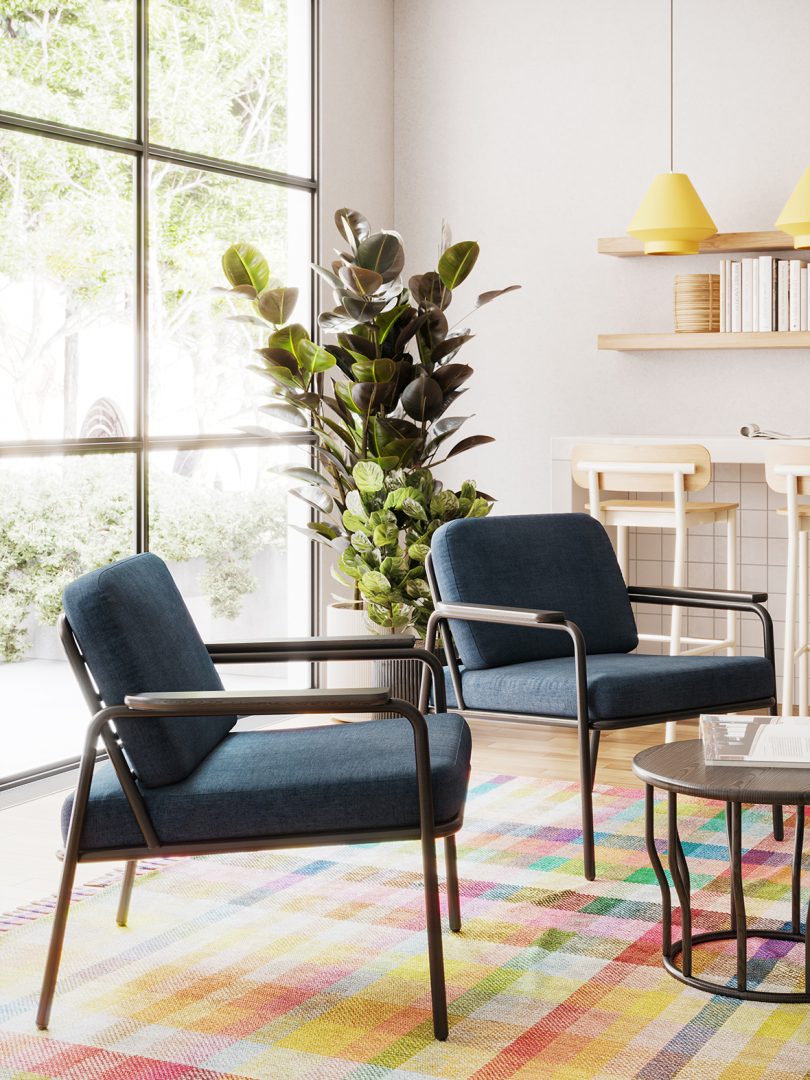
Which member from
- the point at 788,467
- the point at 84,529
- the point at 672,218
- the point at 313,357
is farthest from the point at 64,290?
the point at 788,467

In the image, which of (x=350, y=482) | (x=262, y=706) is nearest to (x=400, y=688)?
(x=350, y=482)

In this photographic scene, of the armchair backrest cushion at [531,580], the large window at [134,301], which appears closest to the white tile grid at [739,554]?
the large window at [134,301]

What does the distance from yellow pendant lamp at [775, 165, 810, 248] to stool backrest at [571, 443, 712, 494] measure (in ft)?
3.31

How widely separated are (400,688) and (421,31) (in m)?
3.08

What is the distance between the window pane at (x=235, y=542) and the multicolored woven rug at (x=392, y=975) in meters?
1.90

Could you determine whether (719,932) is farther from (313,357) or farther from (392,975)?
(313,357)

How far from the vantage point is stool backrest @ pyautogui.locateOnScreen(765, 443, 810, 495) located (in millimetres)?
4527

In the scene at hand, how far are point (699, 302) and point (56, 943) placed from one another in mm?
3974

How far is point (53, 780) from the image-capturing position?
14.8ft

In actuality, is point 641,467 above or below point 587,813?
above

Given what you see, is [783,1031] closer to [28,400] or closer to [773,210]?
[28,400]

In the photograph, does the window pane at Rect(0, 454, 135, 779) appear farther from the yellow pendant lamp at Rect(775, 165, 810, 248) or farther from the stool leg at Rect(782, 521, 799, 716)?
the yellow pendant lamp at Rect(775, 165, 810, 248)

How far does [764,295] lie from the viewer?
548 centimetres

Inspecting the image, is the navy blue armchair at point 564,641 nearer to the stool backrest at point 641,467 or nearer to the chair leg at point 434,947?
the stool backrest at point 641,467
